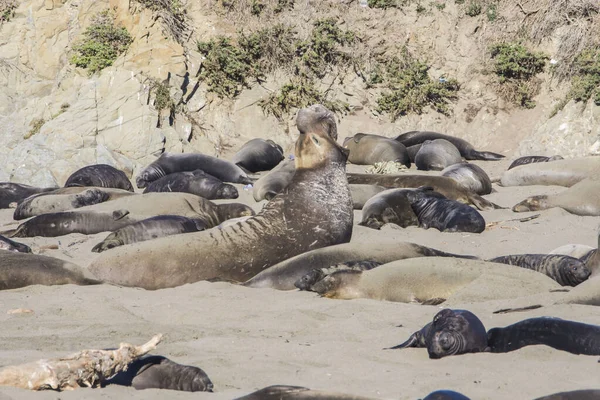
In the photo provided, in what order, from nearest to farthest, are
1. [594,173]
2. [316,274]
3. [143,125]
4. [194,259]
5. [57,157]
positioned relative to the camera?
1. [316,274]
2. [194,259]
3. [594,173]
4. [57,157]
5. [143,125]

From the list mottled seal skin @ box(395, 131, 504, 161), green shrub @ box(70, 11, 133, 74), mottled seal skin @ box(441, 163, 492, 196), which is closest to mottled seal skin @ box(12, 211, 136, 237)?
mottled seal skin @ box(441, 163, 492, 196)

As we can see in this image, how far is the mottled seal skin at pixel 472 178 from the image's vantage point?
12531 mm

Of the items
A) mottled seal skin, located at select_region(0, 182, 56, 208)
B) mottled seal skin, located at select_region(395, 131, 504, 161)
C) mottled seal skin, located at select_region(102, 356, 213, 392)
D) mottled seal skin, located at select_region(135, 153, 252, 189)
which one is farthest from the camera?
mottled seal skin, located at select_region(395, 131, 504, 161)

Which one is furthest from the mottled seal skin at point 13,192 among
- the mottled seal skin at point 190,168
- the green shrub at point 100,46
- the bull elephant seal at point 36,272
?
the bull elephant seal at point 36,272

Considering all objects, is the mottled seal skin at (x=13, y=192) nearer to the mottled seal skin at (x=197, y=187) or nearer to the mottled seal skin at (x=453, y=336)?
the mottled seal skin at (x=197, y=187)

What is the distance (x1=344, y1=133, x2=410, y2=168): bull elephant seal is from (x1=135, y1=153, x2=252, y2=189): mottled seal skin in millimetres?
2075

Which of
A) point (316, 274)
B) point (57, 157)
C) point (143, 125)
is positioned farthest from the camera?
point (143, 125)

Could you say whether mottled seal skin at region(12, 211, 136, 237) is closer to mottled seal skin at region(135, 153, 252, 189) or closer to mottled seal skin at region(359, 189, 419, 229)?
mottled seal skin at region(359, 189, 419, 229)

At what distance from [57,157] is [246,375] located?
1259cm

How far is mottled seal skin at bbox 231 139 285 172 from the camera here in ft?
52.3

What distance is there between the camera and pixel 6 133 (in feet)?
55.2

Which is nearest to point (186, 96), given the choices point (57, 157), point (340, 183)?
point (57, 157)

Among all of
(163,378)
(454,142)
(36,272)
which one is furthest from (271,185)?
(163,378)

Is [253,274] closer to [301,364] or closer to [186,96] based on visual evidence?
[301,364]
